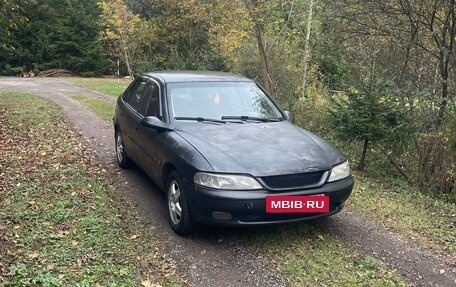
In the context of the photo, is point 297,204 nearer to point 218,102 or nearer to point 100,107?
point 218,102

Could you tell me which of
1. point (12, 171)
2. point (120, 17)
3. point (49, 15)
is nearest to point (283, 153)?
point (12, 171)

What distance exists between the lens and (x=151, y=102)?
5820 mm

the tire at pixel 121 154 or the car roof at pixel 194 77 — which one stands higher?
the car roof at pixel 194 77

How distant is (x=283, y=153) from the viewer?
4.51 meters

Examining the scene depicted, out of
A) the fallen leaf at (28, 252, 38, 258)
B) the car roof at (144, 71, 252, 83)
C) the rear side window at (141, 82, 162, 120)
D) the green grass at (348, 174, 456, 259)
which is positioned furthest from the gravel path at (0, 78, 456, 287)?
the car roof at (144, 71, 252, 83)

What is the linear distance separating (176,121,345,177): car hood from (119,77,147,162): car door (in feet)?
3.97

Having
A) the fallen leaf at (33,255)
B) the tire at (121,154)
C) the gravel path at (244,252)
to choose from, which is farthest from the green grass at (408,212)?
the fallen leaf at (33,255)

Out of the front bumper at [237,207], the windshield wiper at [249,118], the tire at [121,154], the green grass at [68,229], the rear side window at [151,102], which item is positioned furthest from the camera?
the tire at [121,154]

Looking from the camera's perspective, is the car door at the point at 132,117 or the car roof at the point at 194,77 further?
the car door at the point at 132,117

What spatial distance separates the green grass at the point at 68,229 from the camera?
3834 mm

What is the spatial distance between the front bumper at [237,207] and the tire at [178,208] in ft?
0.46

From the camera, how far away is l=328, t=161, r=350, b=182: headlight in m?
4.53

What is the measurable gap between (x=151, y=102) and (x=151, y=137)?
2.09 ft

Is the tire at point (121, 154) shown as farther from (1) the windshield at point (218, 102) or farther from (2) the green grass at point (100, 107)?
(2) the green grass at point (100, 107)
